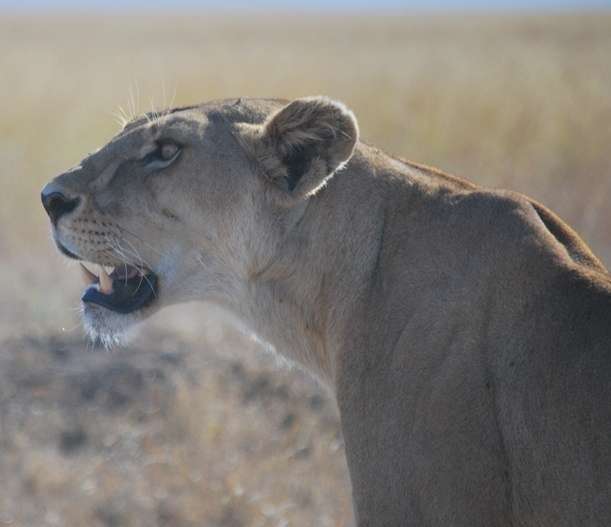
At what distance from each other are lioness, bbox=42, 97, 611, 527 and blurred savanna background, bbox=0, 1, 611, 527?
646 mm

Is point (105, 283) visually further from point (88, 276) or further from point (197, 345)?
point (197, 345)

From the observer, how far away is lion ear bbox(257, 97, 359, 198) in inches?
164

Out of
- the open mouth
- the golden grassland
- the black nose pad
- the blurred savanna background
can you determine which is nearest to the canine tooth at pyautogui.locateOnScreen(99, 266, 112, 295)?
the open mouth

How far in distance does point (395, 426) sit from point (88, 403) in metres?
3.70

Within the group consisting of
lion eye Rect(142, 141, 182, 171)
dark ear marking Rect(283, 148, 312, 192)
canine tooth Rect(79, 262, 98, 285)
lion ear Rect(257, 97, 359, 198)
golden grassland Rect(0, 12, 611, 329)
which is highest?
lion ear Rect(257, 97, 359, 198)

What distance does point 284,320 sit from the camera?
4383 millimetres

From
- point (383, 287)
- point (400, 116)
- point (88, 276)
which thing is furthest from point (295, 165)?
point (400, 116)

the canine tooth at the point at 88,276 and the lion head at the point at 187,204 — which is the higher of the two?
the lion head at the point at 187,204

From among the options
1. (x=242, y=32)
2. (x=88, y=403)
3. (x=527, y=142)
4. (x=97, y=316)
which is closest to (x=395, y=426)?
(x=97, y=316)

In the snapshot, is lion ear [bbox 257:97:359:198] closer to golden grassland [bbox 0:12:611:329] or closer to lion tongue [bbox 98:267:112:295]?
lion tongue [bbox 98:267:112:295]

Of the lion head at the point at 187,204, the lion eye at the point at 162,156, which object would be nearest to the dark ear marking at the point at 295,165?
the lion head at the point at 187,204

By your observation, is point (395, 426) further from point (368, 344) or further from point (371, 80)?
point (371, 80)

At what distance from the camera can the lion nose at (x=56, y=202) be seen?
434 centimetres

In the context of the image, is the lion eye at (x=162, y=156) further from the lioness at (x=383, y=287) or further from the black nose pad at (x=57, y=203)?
the black nose pad at (x=57, y=203)
